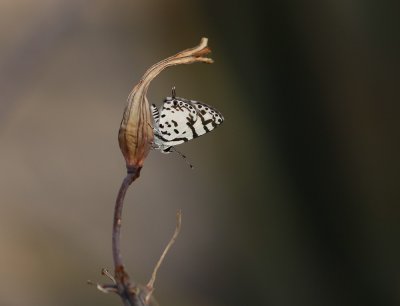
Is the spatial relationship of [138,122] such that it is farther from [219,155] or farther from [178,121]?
[219,155]

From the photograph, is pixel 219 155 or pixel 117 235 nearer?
pixel 117 235

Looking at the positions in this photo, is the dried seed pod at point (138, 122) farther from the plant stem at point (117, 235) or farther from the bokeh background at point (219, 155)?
the bokeh background at point (219, 155)

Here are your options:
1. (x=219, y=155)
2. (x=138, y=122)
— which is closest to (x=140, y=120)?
(x=138, y=122)

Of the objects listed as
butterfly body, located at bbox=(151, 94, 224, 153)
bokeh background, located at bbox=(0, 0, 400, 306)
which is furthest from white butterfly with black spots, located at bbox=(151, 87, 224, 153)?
bokeh background, located at bbox=(0, 0, 400, 306)

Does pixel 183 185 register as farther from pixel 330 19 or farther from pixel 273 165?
pixel 330 19

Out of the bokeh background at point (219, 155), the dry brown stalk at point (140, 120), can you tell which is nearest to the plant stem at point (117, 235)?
the dry brown stalk at point (140, 120)

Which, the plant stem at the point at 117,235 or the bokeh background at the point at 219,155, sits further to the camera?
the bokeh background at the point at 219,155

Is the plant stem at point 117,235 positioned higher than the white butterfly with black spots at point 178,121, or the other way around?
the white butterfly with black spots at point 178,121
